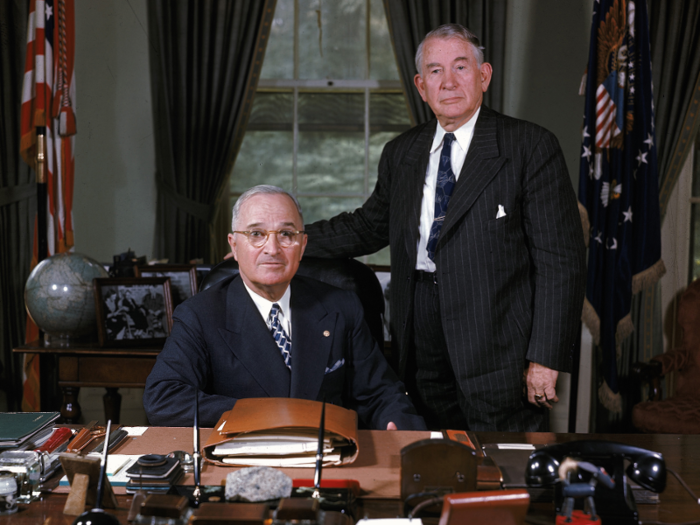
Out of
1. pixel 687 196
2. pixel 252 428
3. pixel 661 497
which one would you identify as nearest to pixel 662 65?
pixel 687 196

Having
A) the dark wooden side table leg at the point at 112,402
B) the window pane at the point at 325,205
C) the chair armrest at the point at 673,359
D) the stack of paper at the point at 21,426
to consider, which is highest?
the window pane at the point at 325,205

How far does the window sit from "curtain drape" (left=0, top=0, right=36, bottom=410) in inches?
51.8

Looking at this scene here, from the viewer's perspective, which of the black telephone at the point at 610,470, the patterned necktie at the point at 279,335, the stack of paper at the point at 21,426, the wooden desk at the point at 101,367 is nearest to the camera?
the black telephone at the point at 610,470

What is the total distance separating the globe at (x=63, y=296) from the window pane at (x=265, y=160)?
182 cm

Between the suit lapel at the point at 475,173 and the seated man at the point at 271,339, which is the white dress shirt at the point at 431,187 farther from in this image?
the seated man at the point at 271,339

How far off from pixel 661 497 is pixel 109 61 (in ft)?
13.7

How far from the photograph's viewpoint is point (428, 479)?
1104mm

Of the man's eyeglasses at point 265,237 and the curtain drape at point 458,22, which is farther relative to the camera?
the curtain drape at point 458,22

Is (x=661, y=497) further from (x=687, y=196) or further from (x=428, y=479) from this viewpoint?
(x=687, y=196)

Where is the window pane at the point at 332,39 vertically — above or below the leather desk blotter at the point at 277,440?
above

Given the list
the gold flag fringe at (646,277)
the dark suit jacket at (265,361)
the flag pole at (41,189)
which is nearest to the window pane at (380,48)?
the gold flag fringe at (646,277)

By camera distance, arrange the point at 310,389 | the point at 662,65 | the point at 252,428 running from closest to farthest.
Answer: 1. the point at 252,428
2. the point at 310,389
3. the point at 662,65

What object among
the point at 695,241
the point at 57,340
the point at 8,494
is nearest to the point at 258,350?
A: the point at 8,494

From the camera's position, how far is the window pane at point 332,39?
4.30 metres
